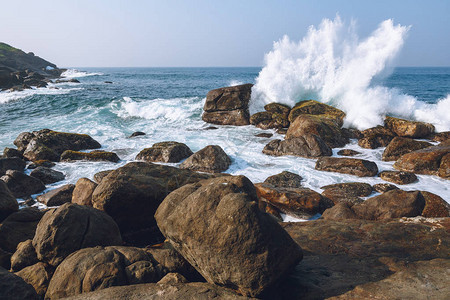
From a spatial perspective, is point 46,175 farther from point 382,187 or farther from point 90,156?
point 382,187

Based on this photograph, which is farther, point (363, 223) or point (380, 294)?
point (363, 223)

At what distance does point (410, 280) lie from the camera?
2.99 metres

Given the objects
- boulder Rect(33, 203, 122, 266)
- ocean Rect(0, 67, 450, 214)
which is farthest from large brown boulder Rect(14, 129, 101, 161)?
boulder Rect(33, 203, 122, 266)

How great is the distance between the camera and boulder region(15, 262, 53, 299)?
3.86 metres

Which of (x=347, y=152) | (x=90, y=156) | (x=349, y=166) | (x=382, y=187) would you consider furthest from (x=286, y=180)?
(x=90, y=156)

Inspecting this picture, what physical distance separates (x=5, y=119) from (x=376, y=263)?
24.2m

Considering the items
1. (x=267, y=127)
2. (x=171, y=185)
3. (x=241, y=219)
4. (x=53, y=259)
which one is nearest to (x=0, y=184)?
(x=53, y=259)

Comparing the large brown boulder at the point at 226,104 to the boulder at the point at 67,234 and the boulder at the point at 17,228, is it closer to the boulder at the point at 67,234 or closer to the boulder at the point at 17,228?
the boulder at the point at 17,228

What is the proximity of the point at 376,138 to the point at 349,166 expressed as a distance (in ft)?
13.8

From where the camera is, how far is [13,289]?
10.4 ft

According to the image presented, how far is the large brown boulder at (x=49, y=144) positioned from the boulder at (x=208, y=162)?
5.62 metres

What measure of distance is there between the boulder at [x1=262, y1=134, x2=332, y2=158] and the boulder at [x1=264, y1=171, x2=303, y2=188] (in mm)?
2457

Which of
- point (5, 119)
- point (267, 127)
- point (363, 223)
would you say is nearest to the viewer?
point (363, 223)

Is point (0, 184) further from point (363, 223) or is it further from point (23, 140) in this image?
point (23, 140)
